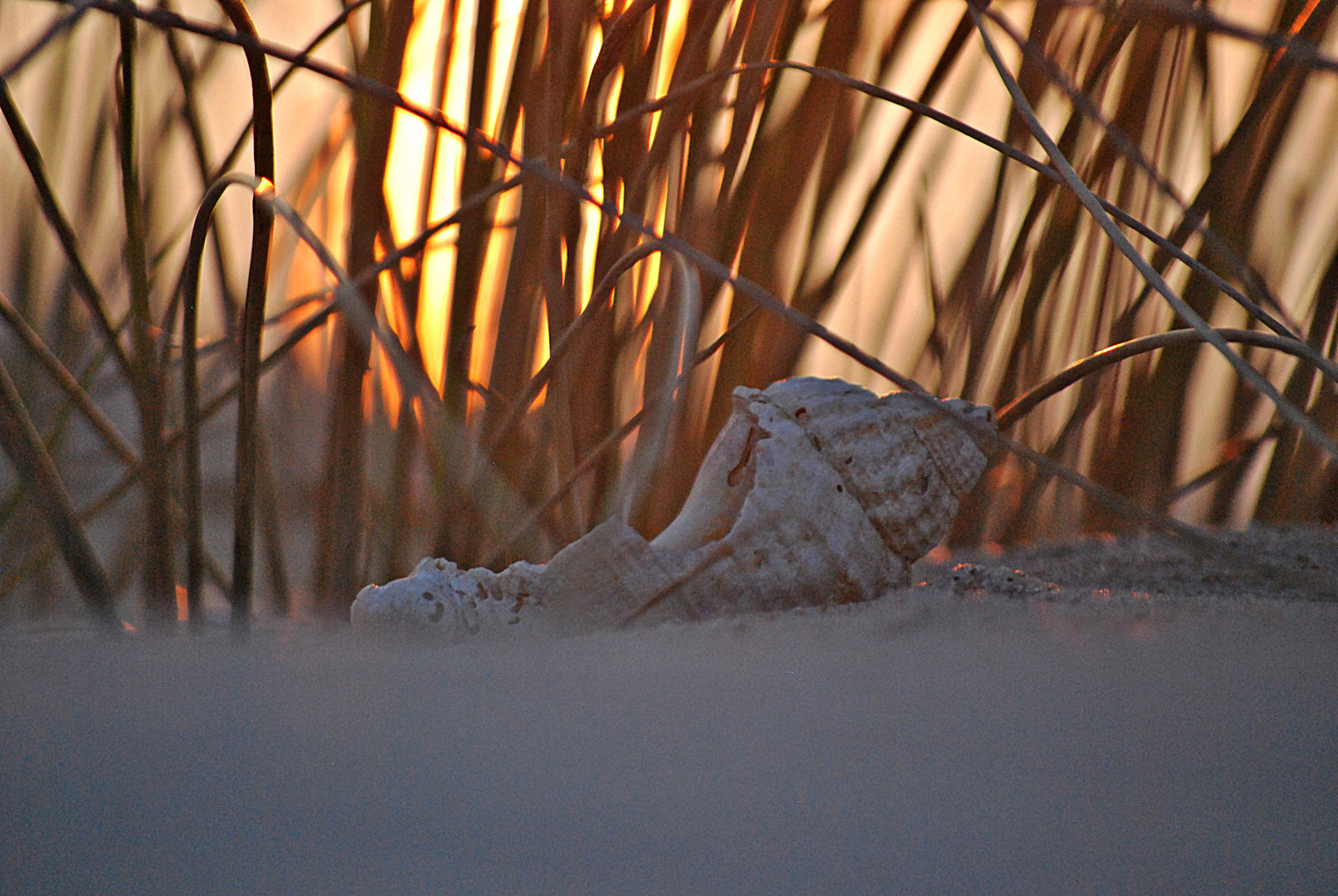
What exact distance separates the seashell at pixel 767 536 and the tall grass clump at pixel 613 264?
0.10 m

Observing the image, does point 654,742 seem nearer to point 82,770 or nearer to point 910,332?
point 82,770

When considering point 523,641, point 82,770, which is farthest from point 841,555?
point 82,770

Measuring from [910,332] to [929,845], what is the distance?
1015 mm

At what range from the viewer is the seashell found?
0.60 m

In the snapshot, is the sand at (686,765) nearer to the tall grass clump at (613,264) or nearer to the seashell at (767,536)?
the seashell at (767,536)

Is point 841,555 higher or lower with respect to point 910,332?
lower

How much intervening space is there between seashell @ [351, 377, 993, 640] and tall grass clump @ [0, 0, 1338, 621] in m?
0.10


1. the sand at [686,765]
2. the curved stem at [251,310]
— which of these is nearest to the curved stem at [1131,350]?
the sand at [686,765]

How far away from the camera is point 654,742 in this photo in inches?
13.7

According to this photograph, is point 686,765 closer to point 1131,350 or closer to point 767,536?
point 767,536

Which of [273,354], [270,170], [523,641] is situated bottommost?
[523,641]

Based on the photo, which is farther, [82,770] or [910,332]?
[910,332]

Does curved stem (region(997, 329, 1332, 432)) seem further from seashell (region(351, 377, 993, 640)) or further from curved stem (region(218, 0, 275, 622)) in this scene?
curved stem (region(218, 0, 275, 622))

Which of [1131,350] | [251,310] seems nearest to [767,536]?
[1131,350]
